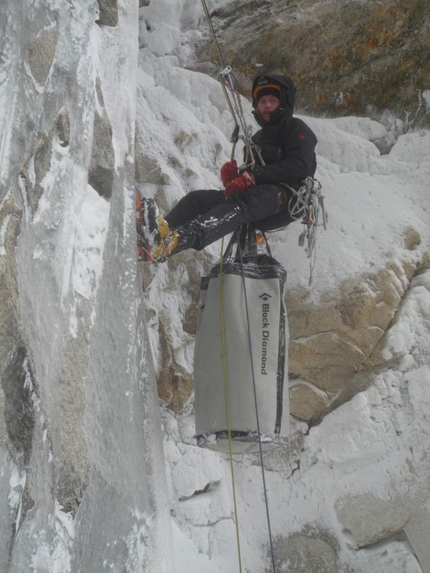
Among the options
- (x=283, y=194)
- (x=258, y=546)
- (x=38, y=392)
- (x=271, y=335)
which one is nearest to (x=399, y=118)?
(x=283, y=194)

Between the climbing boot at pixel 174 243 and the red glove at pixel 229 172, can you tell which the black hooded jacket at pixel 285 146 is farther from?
the climbing boot at pixel 174 243

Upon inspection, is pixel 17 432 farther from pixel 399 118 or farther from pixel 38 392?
pixel 399 118

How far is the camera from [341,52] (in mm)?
5082

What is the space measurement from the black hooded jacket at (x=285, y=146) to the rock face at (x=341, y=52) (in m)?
1.32

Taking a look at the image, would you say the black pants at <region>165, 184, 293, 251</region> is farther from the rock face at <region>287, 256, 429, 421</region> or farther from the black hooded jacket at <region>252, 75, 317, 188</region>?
the rock face at <region>287, 256, 429, 421</region>

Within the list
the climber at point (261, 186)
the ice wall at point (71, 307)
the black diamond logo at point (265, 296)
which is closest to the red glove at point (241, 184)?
the climber at point (261, 186)

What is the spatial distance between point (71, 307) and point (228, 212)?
3.95 feet

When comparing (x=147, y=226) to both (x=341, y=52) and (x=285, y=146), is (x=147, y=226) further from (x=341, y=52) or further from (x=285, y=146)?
(x=341, y=52)

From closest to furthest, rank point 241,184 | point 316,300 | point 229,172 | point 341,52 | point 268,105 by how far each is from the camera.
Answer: point 241,184
point 229,172
point 268,105
point 316,300
point 341,52

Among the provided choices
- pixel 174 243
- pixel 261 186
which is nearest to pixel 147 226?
pixel 174 243

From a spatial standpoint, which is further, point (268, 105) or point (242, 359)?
point (268, 105)

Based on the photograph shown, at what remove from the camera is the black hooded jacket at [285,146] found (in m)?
3.30

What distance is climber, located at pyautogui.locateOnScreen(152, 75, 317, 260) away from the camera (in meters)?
2.96

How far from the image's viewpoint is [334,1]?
5.07m
